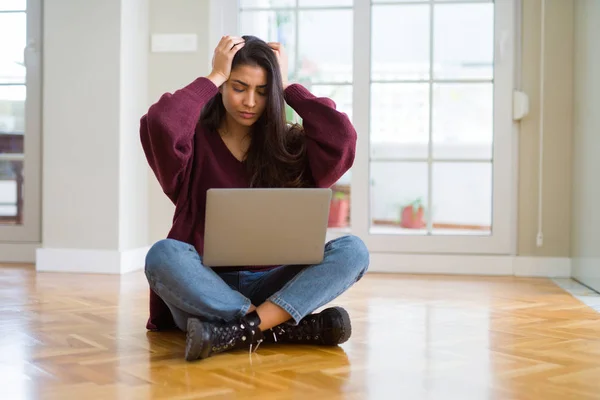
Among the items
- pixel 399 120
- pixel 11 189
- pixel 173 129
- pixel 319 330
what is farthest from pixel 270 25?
pixel 319 330

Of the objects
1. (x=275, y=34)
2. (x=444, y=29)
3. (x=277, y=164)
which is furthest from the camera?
(x=275, y=34)

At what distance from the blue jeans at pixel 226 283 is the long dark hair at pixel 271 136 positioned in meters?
0.26

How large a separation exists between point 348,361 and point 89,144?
106 inches

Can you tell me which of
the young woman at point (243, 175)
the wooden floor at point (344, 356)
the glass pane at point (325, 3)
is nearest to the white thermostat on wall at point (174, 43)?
the glass pane at point (325, 3)

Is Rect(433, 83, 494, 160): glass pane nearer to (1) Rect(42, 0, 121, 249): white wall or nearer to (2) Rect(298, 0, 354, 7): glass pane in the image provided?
(2) Rect(298, 0, 354, 7): glass pane

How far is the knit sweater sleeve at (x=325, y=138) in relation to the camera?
232 cm

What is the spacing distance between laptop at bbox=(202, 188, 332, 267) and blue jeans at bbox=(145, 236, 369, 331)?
2.5 inches

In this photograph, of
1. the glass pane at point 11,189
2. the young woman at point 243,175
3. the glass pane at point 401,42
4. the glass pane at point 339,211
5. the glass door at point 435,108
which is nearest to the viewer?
the young woman at point 243,175

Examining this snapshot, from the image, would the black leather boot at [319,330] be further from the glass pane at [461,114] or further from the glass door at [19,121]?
the glass door at [19,121]

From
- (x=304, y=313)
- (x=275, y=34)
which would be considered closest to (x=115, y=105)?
(x=275, y=34)

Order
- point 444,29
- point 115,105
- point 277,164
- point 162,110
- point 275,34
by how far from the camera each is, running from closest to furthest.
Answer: point 162,110, point 277,164, point 115,105, point 444,29, point 275,34

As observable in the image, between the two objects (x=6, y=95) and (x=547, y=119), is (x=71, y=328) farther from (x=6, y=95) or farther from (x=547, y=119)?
(x=547, y=119)

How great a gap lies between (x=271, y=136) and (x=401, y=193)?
258cm

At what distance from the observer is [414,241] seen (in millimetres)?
4484
